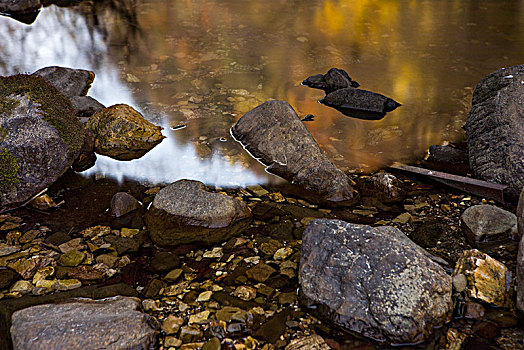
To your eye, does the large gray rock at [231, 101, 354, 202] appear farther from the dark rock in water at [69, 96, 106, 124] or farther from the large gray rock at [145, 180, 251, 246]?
the dark rock in water at [69, 96, 106, 124]

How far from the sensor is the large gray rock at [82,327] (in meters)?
2.56

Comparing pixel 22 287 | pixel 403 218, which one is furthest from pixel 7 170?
pixel 403 218

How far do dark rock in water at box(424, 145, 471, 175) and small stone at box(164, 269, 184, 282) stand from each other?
302cm

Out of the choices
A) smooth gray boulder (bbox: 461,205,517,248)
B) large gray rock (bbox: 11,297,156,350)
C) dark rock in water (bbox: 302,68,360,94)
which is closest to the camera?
large gray rock (bbox: 11,297,156,350)

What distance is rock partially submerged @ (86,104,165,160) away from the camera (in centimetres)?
514

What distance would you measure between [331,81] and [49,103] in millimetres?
4194

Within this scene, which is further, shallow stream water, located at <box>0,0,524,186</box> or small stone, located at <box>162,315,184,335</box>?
shallow stream water, located at <box>0,0,524,186</box>

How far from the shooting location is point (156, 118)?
6.02 meters

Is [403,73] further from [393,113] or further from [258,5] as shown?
[258,5]

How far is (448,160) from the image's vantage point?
5094 millimetres

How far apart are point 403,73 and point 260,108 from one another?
3.65 metres

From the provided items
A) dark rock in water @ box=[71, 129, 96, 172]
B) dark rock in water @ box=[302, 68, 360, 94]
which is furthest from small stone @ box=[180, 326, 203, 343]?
dark rock in water @ box=[302, 68, 360, 94]

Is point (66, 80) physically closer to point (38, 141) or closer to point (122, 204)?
point (38, 141)

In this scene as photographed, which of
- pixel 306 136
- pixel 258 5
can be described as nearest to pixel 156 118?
pixel 306 136
